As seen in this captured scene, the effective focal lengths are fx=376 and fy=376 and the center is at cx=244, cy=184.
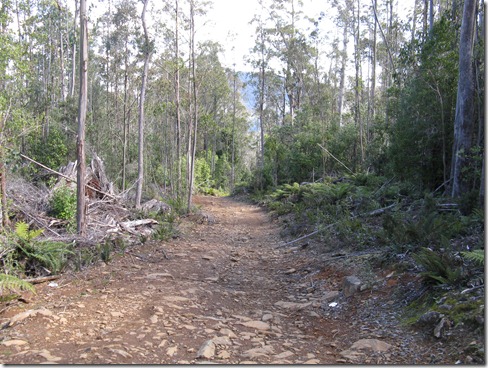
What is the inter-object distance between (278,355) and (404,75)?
1196cm

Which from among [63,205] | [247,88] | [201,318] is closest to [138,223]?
[63,205]

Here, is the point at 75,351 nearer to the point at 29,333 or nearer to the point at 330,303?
the point at 29,333

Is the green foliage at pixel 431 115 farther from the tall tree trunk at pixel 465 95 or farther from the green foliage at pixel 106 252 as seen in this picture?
the green foliage at pixel 106 252

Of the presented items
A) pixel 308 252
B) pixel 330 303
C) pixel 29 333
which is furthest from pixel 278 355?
pixel 308 252

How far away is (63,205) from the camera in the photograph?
941 centimetres

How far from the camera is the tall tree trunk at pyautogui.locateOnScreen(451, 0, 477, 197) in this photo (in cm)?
838

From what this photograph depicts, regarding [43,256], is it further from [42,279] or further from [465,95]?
[465,95]

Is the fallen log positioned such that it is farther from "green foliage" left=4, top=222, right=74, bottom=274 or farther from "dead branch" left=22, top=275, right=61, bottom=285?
"green foliage" left=4, top=222, right=74, bottom=274

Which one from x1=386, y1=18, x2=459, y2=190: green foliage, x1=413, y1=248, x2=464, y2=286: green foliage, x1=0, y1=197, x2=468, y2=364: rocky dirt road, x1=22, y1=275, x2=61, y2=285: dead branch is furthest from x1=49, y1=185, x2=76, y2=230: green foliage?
x1=386, y1=18, x2=459, y2=190: green foliage

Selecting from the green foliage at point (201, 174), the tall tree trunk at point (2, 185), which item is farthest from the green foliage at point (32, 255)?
the green foliage at point (201, 174)

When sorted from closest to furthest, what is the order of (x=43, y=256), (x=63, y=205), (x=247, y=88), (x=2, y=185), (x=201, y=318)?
(x=201, y=318) < (x=43, y=256) < (x=2, y=185) < (x=63, y=205) < (x=247, y=88)

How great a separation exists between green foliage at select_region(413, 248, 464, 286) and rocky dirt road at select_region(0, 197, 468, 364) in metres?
0.65

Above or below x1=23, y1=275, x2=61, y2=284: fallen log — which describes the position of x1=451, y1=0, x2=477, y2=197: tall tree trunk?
above

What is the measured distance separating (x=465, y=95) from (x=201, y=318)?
24.9ft
